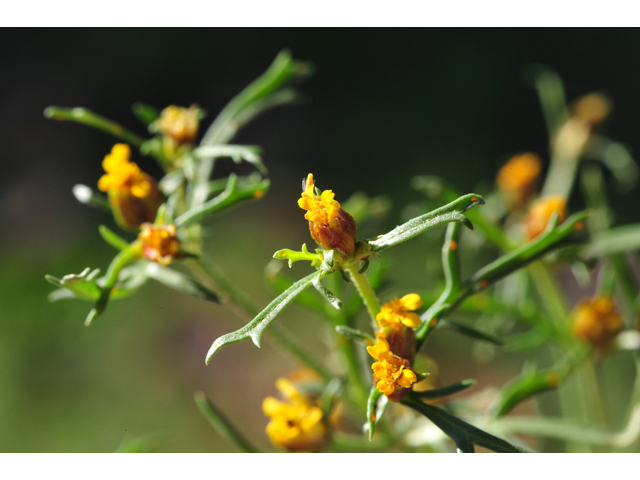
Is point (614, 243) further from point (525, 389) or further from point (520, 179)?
point (525, 389)

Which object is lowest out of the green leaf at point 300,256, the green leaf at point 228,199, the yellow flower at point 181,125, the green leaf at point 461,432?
the green leaf at point 461,432

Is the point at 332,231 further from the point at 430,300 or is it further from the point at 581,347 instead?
the point at 581,347

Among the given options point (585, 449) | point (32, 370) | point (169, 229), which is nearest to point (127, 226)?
point (169, 229)

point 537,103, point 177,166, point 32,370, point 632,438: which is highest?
point 537,103

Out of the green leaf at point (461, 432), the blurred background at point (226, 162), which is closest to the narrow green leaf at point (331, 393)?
the green leaf at point (461, 432)

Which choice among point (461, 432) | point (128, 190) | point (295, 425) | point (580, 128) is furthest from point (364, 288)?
point (580, 128)

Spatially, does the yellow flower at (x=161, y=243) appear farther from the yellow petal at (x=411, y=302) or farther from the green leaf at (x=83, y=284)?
the yellow petal at (x=411, y=302)
